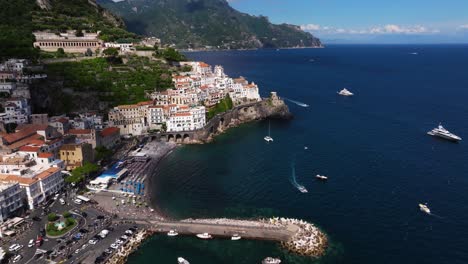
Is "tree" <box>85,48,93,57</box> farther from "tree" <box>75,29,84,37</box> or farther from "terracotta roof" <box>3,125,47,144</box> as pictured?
"terracotta roof" <box>3,125,47,144</box>

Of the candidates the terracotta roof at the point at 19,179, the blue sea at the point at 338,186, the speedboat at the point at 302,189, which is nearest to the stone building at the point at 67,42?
the blue sea at the point at 338,186

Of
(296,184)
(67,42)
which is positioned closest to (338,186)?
(296,184)

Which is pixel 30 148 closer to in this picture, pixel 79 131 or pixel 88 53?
pixel 79 131

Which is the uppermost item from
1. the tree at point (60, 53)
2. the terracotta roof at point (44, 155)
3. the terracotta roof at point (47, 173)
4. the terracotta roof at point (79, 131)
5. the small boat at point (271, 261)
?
the tree at point (60, 53)

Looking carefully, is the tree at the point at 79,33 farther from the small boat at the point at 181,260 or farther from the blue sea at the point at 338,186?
the small boat at the point at 181,260

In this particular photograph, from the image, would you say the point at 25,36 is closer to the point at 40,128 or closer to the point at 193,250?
the point at 40,128
